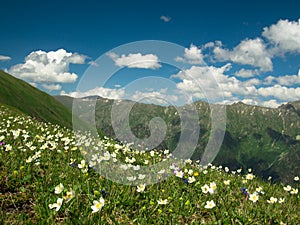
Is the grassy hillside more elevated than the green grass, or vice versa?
the grassy hillside

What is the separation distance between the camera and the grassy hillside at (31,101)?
410 feet

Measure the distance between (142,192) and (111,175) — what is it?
97cm

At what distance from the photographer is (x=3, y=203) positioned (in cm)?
471

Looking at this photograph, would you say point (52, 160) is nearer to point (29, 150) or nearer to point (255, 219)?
point (29, 150)

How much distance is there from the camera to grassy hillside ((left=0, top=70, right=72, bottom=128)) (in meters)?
125

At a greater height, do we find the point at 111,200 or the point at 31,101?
the point at 31,101

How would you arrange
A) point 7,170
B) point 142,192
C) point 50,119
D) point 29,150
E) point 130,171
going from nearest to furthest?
point 142,192 → point 7,170 → point 130,171 → point 29,150 → point 50,119

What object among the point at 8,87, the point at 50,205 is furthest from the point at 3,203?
the point at 8,87

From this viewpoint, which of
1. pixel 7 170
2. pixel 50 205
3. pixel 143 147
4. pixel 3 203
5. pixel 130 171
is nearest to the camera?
pixel 50 205

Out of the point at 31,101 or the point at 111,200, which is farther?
the point at 31,101

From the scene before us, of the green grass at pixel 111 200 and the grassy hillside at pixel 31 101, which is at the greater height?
the grassy hillside at pixel 31 101

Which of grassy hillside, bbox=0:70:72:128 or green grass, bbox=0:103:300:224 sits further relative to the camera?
grassy hillside, bbox=0:70:72:128

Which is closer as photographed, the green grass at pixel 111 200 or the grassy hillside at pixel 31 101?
the green grass at pixel 111 200

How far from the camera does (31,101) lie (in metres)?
138
